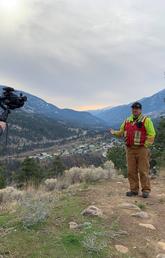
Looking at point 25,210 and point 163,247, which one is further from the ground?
point 25,210

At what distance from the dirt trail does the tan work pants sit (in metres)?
0.27

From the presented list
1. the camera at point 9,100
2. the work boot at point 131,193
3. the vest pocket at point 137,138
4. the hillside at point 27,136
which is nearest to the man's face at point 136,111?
the vest pocket at point 137,138

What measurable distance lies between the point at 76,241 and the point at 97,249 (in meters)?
0.32

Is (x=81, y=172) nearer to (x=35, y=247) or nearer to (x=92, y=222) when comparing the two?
(x=92, y=222)

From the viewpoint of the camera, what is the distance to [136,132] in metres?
8.51

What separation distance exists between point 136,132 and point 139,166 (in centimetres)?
73

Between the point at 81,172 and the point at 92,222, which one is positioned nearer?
A: the point at 92,222

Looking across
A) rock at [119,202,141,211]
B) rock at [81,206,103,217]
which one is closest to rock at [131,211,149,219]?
rock at [119,202,141,211]

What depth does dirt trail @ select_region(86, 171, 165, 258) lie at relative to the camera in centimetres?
571

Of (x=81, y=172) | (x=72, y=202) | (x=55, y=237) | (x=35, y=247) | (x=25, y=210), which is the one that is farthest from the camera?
(x=81, y=172)

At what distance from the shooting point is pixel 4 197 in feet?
31.7

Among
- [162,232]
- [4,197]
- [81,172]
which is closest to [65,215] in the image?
[162,232]

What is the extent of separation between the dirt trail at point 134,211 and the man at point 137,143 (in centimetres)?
31

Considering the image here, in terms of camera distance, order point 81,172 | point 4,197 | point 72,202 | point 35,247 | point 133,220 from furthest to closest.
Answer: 1. point 81,172
2. point 4,197
3. point 72,202
4. point 133,220
5. point 35,247
